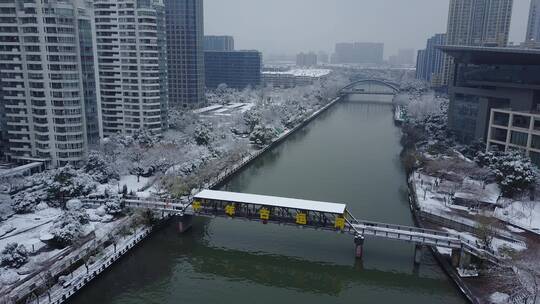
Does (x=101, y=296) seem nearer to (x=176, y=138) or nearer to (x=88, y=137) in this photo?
(x=88, y=137)

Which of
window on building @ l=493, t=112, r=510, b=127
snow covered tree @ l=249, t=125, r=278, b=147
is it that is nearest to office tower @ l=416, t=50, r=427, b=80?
snow covered tree @ l=249, t=125, r=278, b=147

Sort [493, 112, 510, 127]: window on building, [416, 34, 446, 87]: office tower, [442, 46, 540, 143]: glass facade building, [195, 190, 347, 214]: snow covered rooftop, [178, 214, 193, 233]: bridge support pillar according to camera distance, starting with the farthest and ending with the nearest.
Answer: [416, 34, 446, 87]: office tower → [493, 112, 510, 127]: window on building → [442, 46, 540, 143]: glass facade building → [178, 214, 193, 233]: bridge support pillar → [195, 190, 347, 214]: snow covered rooftop

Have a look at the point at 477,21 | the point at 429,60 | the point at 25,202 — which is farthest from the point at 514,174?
the point at 429,60

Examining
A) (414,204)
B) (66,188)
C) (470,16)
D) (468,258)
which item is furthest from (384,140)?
→ (470,16)

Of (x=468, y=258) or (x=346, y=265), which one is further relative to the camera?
(x=346, y=265)

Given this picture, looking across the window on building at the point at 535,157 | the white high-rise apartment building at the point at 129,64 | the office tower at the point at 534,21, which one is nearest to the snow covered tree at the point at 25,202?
the white high-rise apartment building at the point at 129,64

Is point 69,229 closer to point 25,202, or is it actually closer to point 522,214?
point 25,202

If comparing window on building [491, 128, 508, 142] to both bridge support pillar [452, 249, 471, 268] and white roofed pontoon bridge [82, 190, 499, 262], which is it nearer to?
white roofed pontoon bridge [82, 190, 499, 262]
